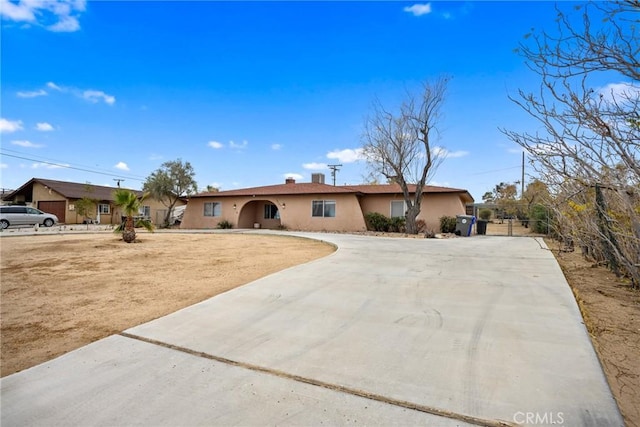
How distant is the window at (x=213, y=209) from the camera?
1001 inches

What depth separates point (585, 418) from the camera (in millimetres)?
2117

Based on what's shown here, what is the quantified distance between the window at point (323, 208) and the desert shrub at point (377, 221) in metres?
2.34

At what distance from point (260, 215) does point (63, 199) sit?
793 inches

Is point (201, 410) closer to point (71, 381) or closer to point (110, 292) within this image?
point (71, 381)

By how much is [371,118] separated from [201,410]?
65.1 ft

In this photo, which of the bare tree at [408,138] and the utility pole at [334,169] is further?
the utility pole at [334,169]

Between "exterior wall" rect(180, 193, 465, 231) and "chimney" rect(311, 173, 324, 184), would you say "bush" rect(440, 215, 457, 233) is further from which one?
"chimney" rect(311, 173, 324, 184)

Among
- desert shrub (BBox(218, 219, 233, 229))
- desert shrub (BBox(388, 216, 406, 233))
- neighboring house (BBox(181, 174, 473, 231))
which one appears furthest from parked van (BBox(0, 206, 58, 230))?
desert shrub (BBox(388, 216, 406, 233))

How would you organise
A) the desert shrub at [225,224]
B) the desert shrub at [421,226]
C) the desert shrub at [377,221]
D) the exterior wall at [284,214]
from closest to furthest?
1. the desert shrub at [421,226]
2. the desert shrub at [377,221]
3. the exterior wall at [284,214]
4. the desert shrub at [225,224]

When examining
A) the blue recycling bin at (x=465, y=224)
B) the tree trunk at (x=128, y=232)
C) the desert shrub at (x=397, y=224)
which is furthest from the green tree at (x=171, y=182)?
the blue recycling bin at (x=465, y=224)

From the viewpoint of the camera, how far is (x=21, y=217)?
2289cm

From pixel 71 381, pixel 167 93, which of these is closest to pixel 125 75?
pixel 167 93
